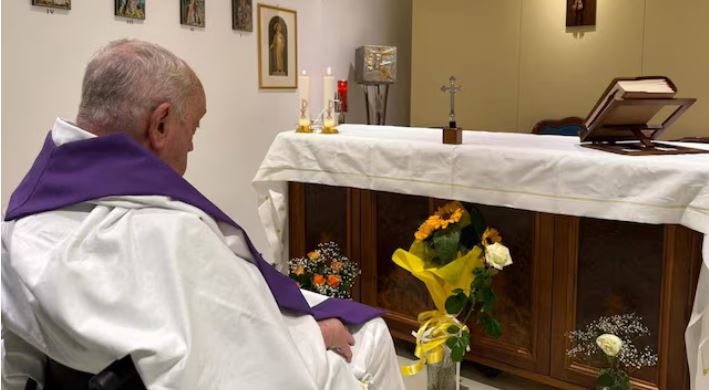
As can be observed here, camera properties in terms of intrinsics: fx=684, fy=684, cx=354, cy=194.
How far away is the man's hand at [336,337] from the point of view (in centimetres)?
172

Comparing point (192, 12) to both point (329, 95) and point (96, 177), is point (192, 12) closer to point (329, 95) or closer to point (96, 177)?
point (329, 95)

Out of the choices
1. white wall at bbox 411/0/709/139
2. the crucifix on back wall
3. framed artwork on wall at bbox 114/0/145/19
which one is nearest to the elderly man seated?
framed artwork on wall at bbox 114/0/145/19

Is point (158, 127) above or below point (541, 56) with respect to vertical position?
below

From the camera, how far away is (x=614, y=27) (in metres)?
4.92

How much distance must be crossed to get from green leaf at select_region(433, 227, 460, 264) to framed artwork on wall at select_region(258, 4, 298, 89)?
2316 millimetres

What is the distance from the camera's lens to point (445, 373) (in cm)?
272

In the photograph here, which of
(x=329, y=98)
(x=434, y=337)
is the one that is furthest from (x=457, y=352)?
(x=329, y=98)

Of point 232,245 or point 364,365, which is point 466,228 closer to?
point 364,365

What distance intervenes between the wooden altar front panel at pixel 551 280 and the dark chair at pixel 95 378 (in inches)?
71.6

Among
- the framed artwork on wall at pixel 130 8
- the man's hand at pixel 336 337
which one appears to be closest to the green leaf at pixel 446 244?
the man's hand at pixel 336 337

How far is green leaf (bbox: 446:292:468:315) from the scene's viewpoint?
101 inches

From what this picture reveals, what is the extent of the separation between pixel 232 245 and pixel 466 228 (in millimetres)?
1374

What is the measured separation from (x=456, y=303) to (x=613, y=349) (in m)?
0.57

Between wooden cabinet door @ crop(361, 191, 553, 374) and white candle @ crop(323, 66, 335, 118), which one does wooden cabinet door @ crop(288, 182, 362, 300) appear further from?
white candle @ crop(323, 66, 335, 118)
